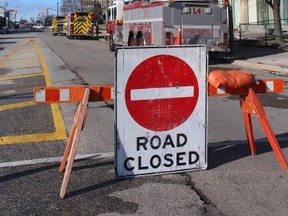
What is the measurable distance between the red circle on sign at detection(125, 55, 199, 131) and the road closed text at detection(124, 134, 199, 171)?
5.4 inches

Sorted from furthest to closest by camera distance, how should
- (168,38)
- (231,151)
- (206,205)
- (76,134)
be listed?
1. (168,38)
2. (231,151)
3. (76,134)
4. (206,205)

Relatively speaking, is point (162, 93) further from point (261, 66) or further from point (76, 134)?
point (261, 66)

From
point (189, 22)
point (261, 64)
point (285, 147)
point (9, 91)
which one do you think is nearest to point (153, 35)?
point (189, 22)

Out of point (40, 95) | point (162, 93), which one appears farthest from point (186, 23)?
point (40, 95)

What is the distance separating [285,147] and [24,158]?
3.48 m

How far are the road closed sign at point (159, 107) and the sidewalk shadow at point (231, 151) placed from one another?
1.96 ft

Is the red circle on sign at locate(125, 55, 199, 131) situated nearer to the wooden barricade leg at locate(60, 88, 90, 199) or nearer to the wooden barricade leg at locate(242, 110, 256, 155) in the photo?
the wooden barricade leg at locate(60, 88, 90, 199)

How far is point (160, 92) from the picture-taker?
5082 mm

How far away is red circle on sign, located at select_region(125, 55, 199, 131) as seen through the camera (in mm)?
5012

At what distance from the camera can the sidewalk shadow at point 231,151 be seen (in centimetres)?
582

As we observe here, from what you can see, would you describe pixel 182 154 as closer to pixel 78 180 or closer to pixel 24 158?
pixel 78 180

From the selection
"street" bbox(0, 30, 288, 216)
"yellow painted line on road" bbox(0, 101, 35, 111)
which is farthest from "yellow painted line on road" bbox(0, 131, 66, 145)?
"yellow painted line on road" bbox(0, 101, 35, 111)

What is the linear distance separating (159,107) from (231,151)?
5.28ft

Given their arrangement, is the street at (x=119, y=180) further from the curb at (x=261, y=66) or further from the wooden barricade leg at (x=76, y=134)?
the curb at (x=261, y=66)
